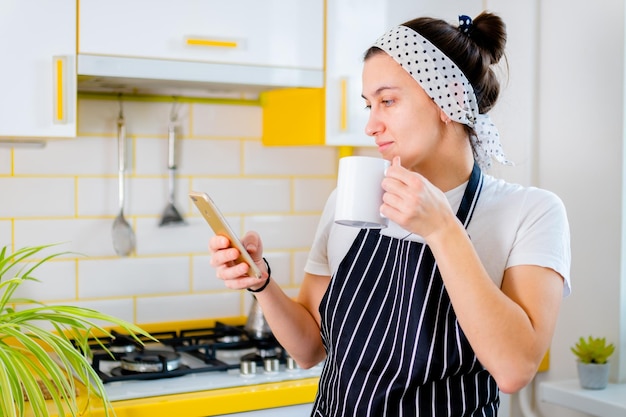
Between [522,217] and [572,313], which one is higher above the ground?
[522,217]

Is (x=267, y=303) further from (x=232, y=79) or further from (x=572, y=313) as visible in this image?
(x=572, y=313)

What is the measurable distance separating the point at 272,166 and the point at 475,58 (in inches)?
47.9

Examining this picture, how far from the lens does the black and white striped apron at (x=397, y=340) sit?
1427 millimetres

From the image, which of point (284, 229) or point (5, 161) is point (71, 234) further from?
point (284, 229)

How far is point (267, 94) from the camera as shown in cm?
256

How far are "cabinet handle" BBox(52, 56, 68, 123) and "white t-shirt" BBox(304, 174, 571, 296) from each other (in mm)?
869

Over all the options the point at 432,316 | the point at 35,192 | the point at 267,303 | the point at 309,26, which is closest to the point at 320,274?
the point at 267,303

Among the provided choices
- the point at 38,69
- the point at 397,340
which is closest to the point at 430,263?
the point at 397,340

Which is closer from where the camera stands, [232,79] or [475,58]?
[475,58]

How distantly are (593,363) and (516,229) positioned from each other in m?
0.90

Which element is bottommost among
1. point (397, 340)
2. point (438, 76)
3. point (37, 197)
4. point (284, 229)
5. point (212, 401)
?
point (212, 401)

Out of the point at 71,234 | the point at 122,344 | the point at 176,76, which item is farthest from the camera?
the point at 71,234

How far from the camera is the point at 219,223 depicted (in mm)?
1386

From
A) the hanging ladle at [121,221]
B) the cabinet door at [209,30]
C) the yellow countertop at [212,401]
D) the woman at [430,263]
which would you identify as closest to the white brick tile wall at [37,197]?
the hanging ladle at [121,221]
